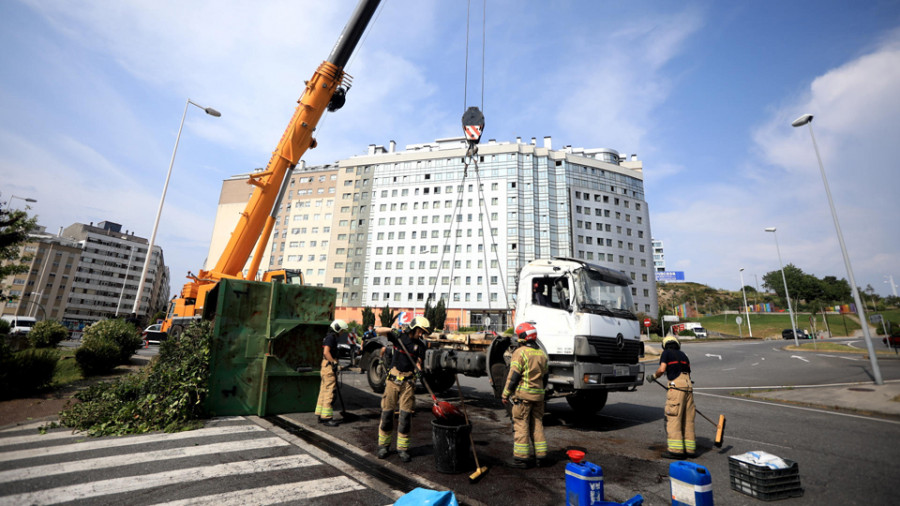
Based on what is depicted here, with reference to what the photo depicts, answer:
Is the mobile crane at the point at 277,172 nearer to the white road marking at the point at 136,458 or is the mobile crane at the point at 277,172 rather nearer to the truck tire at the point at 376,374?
the truck tire at the point at 376,374

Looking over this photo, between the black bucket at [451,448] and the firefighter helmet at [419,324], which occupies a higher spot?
the firefighter helmet at [419,324]

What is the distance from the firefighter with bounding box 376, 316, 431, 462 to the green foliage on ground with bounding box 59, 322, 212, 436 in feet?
11.1

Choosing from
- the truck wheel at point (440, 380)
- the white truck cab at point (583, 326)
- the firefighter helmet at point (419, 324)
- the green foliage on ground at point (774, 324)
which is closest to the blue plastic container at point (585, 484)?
the firefighter helmet at point (419, 324)

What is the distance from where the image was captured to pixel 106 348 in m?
11.2

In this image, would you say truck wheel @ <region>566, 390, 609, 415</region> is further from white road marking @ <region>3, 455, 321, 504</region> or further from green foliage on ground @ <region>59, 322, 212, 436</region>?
green foliage on ground @ <region>59, 322, 212, 436</region>

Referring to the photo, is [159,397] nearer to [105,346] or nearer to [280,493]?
[280,493]

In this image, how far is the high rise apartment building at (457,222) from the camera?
192ft

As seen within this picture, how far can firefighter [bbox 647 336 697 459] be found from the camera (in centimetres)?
587

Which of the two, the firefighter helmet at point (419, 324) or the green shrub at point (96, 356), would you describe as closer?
the firefighter helmet at point (419, 324)

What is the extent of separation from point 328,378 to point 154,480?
3202mm

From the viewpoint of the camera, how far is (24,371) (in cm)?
816

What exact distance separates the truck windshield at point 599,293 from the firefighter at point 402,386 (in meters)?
3.53

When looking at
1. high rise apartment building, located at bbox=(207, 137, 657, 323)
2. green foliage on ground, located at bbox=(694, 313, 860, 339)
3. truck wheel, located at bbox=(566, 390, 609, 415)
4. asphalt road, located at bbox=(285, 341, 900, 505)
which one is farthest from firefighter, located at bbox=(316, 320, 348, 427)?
green foliage on ground, located at bbox=(694, 313, 860, 339)

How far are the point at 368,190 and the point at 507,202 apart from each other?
24.6 meters
